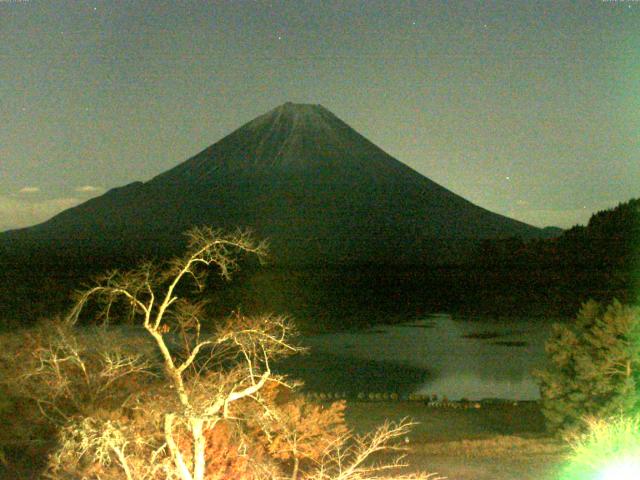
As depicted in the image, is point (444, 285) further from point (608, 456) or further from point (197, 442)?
point (197, 442)

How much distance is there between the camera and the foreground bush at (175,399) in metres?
6.03

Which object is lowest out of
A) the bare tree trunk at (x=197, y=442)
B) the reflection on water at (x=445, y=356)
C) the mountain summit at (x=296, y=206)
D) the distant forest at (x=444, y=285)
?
the reflection on water at (x=445, y=356)

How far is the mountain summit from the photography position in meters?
79.4

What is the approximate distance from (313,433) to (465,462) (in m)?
2.23

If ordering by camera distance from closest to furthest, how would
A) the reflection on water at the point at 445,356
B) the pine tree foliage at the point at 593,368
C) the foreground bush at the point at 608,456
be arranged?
the foreground bush at the point at 608,456 → the pine tree foliage at the point at 593,368 → the reflection on water at the point at 445,356

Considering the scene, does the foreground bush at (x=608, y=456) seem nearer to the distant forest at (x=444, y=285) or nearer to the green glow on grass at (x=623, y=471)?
the green glow on grass at (x=623, y=471)

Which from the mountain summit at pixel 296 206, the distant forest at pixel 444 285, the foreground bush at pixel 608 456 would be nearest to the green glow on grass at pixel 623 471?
the foreground bush at pixel 608 456

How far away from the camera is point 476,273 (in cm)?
6266

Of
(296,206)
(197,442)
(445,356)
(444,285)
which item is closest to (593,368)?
(197,442)

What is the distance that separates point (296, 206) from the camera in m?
86.1

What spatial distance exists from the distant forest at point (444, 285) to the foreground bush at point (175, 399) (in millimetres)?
22109

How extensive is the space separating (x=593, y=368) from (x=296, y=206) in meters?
73.0

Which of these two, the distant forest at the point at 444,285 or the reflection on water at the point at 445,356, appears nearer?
the reflection on water at the point at 445,356

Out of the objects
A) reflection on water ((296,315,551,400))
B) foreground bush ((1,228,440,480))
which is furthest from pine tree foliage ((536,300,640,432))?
reflection on water ((296,315,551,400))
